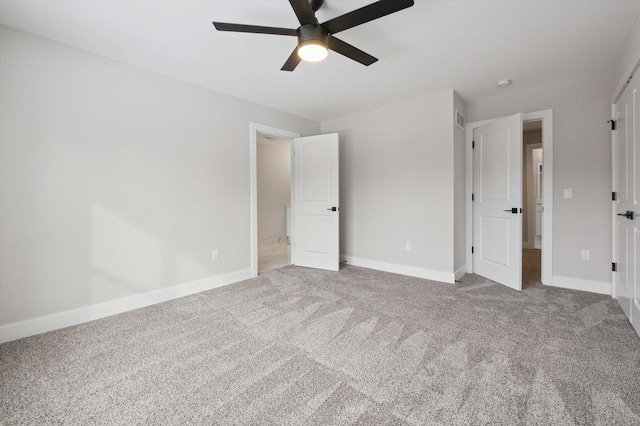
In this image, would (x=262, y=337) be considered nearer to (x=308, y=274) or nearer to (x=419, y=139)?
(x=308, y=274)

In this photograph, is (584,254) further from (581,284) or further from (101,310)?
(101,310)

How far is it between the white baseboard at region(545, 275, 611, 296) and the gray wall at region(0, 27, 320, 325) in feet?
13.2

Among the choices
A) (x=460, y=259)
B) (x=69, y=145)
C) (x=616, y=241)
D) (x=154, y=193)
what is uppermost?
(x=69, y=145)

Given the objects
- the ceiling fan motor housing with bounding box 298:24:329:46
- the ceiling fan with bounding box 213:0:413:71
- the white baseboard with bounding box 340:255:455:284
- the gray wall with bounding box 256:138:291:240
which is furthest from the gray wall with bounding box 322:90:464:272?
the gray wall with bounding box 256:138:291:240

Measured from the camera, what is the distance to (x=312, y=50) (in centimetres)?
194

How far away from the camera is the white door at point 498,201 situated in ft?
10.6

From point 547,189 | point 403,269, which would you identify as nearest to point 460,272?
point 403,269

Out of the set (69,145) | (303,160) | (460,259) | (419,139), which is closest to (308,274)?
(303,160)

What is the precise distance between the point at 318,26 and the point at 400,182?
2.61 metres

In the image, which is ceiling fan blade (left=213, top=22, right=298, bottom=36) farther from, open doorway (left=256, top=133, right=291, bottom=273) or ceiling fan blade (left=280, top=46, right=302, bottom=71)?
open doorway (left=256, top=133, right=291, bottom=273)

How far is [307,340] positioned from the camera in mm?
2137

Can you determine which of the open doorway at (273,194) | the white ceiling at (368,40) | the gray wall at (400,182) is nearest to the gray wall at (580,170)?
the white ceiling at (368,40)

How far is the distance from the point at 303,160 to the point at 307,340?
301cm

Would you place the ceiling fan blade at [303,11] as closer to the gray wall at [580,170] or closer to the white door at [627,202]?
the white door at [627,202]
